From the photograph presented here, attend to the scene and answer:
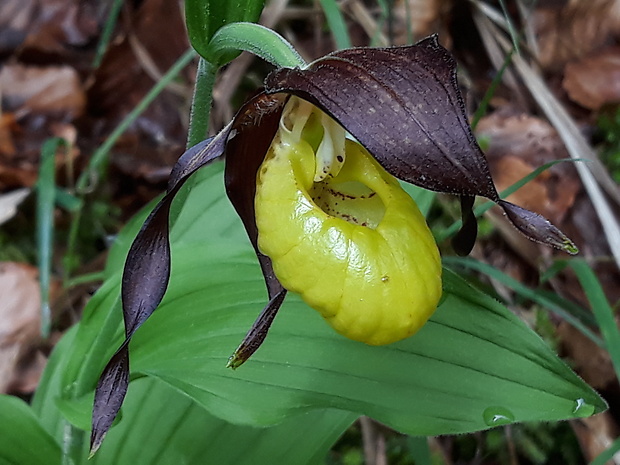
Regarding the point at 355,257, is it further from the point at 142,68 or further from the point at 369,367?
the point at 142,68

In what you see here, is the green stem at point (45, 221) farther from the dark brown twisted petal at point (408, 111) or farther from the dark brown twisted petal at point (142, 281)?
the dark brown twisted petal at point (408, 111)

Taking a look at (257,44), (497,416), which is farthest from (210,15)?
(497,416)

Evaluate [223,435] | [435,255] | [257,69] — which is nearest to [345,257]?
[435,255]

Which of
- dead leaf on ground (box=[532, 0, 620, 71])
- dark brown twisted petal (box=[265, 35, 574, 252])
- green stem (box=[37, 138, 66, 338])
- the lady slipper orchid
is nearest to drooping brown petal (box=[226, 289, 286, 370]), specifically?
the lady slipper orchid

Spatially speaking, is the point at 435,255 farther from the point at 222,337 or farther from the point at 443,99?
the point at 222,337

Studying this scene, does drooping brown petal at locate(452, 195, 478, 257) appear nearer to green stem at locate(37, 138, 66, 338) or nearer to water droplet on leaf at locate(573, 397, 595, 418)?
water droplet on leaf at locate(573, 397, 595, 418)

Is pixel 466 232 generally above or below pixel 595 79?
above

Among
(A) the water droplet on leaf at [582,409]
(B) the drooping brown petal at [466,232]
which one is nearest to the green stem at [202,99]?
(B) the drooping brown petal at [466,232]
